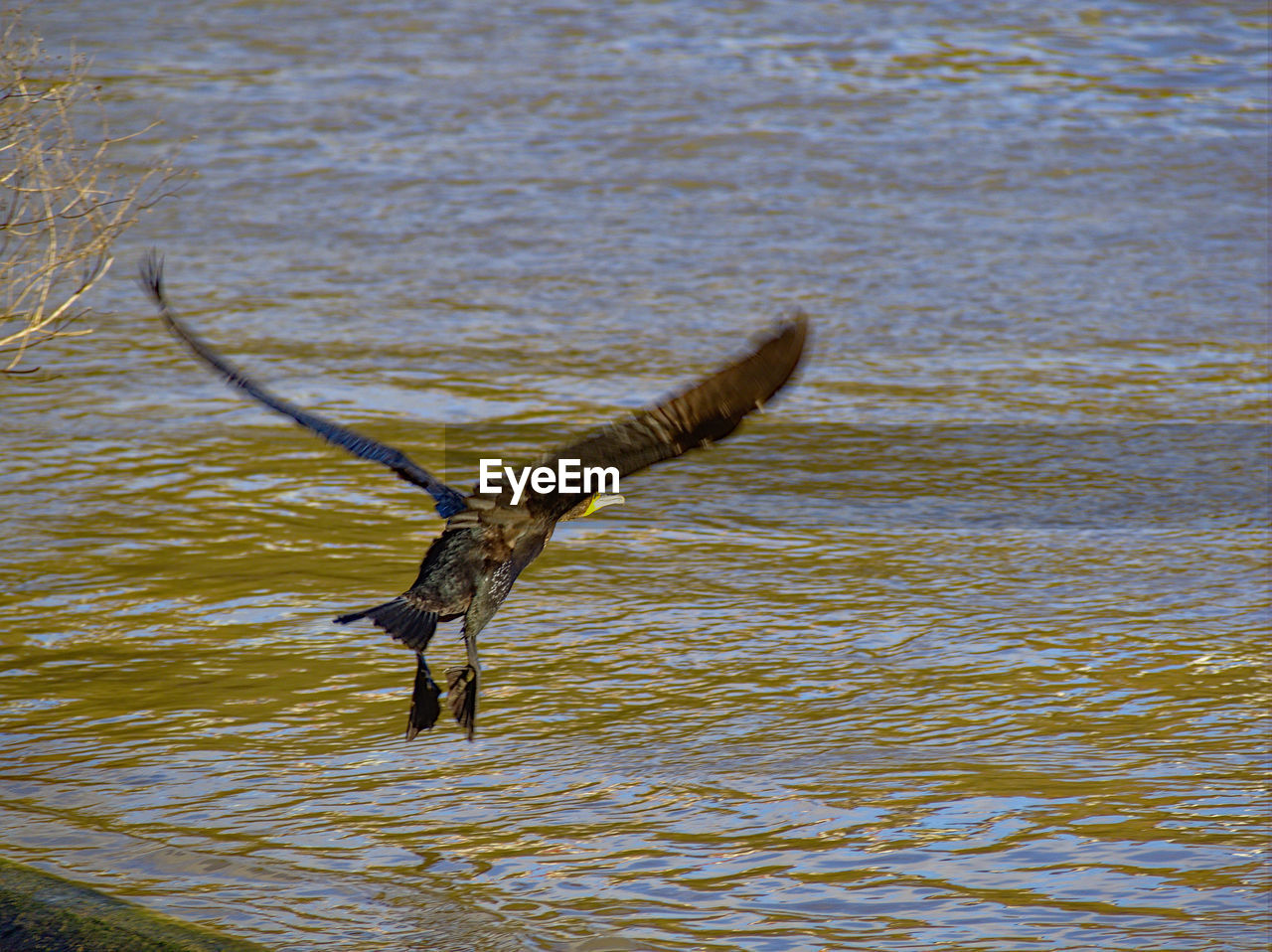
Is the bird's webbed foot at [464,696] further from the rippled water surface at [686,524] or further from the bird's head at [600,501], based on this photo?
the bird's head at [600,501]

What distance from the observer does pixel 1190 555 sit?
5.26 meters

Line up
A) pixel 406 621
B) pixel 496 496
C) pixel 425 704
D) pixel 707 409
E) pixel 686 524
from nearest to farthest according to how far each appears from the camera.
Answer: pixel 707 409 < pixel 406 621 < pixel 496 496 < pixel 425 704 < pixel 686 524

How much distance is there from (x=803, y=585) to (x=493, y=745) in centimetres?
132

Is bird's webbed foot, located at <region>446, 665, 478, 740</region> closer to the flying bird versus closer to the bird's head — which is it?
the flying bird

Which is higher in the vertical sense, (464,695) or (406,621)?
(406,621)

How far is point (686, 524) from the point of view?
5594mm

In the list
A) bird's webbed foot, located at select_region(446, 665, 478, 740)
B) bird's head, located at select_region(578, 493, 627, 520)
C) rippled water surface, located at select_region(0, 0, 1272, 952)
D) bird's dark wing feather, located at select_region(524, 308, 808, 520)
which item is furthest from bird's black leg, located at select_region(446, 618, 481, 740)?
bird's dark wing feather, located at select_region(524, 308, 808, 520)

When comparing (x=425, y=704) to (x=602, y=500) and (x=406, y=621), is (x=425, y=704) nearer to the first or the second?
(x=406, y=621)

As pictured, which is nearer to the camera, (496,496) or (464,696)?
(496,496)

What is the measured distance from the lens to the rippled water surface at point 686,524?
357cm

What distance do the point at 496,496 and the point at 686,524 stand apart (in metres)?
2.07

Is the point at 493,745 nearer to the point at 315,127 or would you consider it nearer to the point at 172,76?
the point at 315,127

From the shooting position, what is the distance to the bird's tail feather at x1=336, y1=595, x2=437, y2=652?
11.2ft

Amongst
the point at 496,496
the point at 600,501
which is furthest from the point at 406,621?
the point at 600,501
